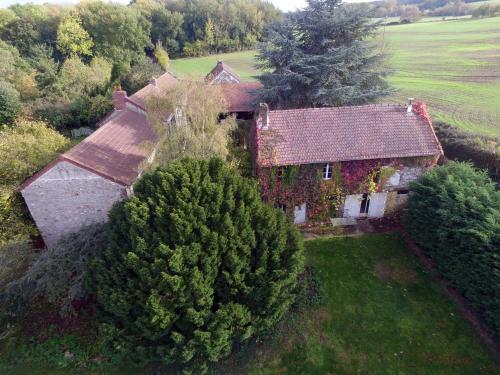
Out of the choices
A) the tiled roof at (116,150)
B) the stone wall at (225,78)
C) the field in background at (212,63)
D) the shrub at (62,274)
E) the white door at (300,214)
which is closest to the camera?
the shrub at (62,274)

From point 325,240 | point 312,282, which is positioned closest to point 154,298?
point 312,282

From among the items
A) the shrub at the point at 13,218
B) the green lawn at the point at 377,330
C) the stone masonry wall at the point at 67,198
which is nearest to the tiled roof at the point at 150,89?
the stone masonry wall at the point at 67,198

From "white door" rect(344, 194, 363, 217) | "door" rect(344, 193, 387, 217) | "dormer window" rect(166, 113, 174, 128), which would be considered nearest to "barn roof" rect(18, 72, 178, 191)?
"dormer window" rect(166, 113, 174, 128)

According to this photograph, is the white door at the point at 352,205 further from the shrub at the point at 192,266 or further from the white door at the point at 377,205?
the shrub at the point at 192,266

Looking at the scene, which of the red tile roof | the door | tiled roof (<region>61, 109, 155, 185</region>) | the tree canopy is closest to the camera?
the red tile roof

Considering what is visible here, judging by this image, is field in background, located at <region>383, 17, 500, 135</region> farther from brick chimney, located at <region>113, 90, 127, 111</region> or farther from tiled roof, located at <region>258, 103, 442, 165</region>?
brick chimney, located at <region>113, 90, 127, 111</region>

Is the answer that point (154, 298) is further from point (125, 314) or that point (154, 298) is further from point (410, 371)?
point (410, 371)
